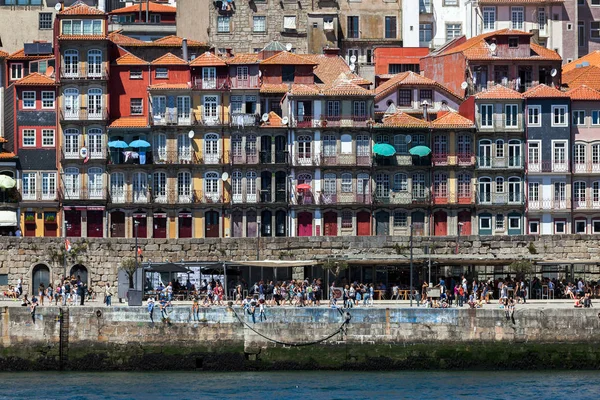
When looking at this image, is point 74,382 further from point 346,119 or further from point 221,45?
point 221,45

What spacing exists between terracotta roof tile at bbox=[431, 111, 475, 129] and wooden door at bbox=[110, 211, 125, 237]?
56.8ft

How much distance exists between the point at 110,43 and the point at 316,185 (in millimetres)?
14012

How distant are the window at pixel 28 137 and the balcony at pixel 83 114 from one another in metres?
2.24

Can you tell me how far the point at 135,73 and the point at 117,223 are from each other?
8.64 m

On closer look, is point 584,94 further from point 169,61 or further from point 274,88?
point 169,61

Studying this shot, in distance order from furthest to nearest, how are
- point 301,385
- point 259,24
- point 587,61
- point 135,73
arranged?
point 587,61, point 259,24, point 135,73, point 301,385

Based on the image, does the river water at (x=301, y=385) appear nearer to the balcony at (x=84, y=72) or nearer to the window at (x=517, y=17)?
the balcony at (x=84, y=72)

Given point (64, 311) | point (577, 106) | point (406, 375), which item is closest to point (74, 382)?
point (64, 311)

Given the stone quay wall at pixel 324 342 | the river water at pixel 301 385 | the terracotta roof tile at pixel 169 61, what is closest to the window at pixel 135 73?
the terracotta roof tile at pixel 169 61

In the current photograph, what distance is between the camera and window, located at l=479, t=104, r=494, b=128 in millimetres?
102750

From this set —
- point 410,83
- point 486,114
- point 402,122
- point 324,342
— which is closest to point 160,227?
point 402,122

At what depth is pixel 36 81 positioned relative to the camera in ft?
336

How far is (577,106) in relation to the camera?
340 feet

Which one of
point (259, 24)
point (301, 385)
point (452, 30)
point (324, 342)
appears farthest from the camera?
point (452, 30)
